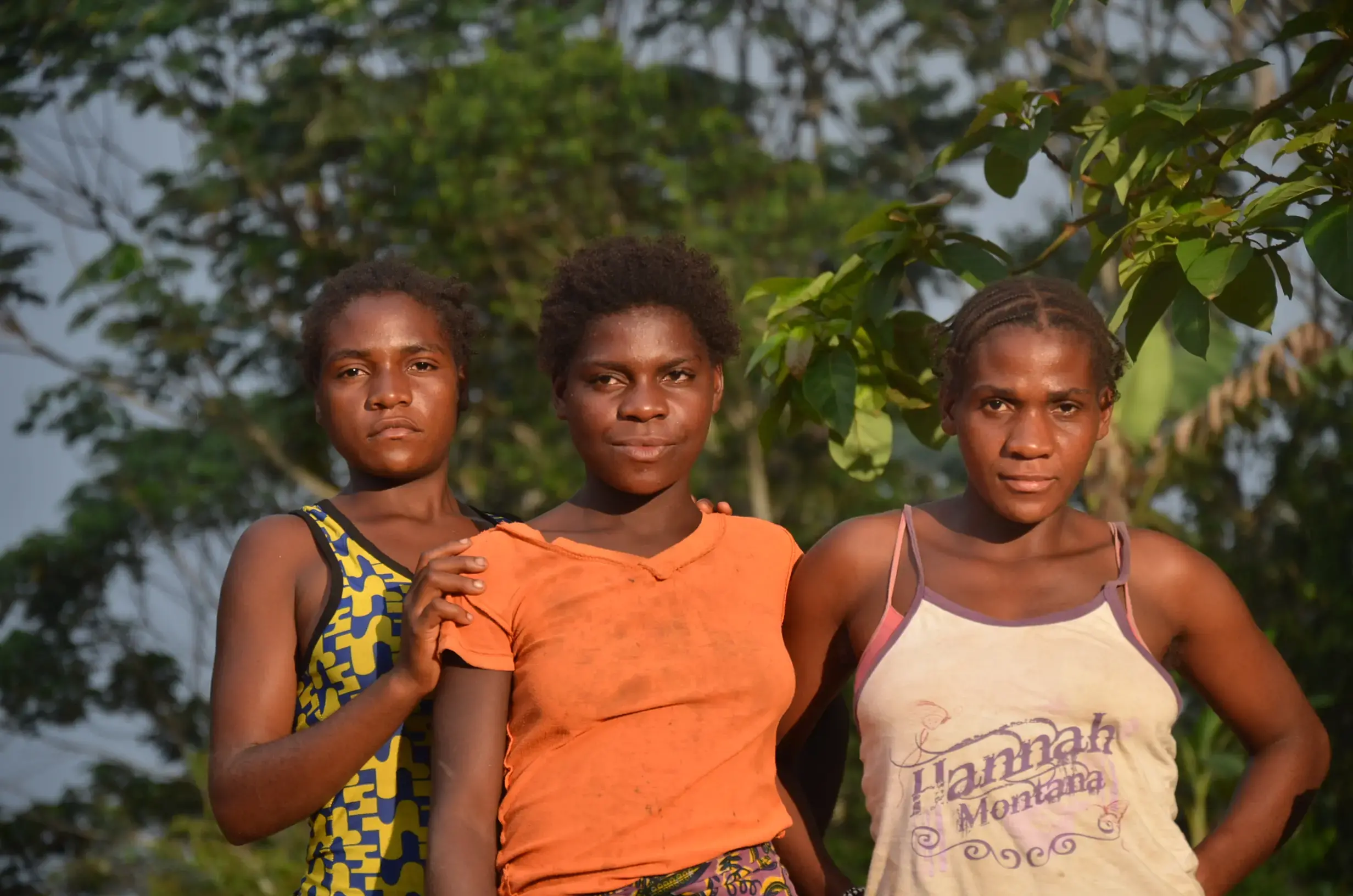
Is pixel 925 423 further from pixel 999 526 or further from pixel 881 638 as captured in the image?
pixel 881 638

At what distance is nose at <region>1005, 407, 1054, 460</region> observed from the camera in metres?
2.46

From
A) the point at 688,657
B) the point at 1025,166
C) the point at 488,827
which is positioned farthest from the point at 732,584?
the point at 1025,166

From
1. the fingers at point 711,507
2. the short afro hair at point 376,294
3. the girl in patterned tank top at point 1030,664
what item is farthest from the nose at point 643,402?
the short afro hair at point 376,294

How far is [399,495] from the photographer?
274 cm

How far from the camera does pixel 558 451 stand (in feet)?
32.7

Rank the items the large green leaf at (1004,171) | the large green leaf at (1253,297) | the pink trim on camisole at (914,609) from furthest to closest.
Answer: the large green leaf at (1004,171) < the large green leaf at (1253,297) < the pink trim on camisole at (914,609)

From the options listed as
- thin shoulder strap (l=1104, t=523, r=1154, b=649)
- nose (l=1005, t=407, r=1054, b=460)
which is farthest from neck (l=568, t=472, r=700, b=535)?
thin shoulder strap (l=1104, t=523, r=1154, b=649)

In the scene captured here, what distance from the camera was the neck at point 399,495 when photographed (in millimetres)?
2729

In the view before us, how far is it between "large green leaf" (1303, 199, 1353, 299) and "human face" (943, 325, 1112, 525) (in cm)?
40

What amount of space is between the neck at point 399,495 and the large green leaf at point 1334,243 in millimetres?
1448

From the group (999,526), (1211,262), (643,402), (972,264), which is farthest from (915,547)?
(972,264)

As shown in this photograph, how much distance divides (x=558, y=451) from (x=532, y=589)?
759 cm

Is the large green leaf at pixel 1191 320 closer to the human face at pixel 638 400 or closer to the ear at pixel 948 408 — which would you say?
the ear at pixel 948 408

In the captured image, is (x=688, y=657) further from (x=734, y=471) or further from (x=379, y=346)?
(x=734, y=471)
